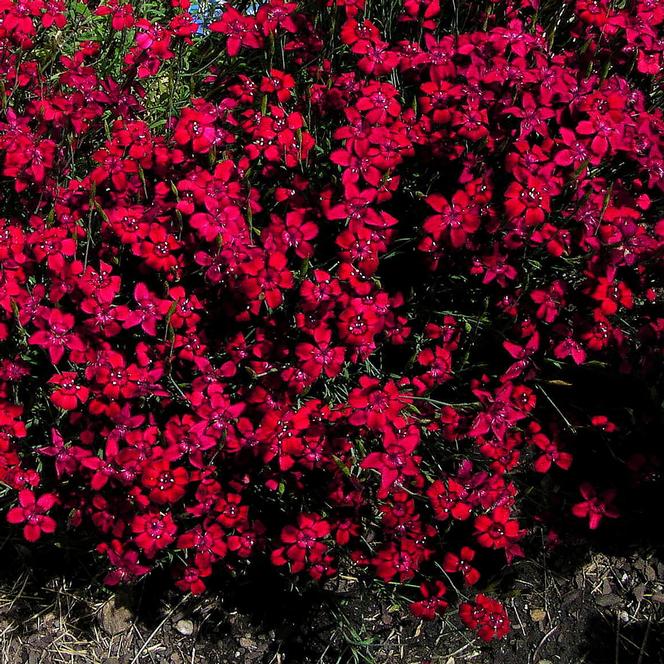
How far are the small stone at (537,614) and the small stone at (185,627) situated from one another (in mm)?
1180

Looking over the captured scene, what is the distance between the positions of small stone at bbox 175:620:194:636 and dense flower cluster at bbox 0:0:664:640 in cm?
29

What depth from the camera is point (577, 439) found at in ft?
9.33

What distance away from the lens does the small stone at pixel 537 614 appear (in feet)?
8.61

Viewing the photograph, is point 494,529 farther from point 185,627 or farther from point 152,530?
point 185,627

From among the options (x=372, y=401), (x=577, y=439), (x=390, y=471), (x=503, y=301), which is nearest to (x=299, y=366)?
(x=372, y=401)

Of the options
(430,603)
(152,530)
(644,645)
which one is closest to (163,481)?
(152,530)

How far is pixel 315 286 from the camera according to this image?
202cm

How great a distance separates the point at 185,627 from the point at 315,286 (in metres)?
1.37

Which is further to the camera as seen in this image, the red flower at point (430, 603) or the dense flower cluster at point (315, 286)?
the red flower at point (430, 603)

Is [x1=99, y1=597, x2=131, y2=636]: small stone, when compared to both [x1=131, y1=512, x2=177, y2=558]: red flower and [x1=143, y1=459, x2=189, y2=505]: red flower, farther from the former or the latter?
[x1=143, y1=459, x2=189, y2=505]: red flower

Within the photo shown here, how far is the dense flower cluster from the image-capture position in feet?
6.57

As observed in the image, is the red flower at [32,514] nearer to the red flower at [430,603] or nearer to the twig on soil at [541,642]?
the red flower at [430,603]

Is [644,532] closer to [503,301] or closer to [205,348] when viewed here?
[503,301]

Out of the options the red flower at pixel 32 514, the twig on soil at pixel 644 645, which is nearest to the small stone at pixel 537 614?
the twig on soil at pixel 644 645
